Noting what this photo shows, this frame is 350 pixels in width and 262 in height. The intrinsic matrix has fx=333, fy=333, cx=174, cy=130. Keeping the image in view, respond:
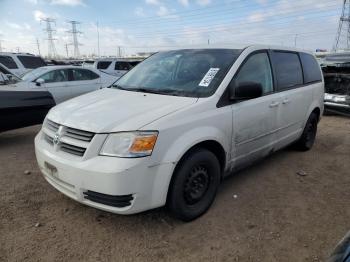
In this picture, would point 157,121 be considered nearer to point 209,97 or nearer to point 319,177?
point 209,97

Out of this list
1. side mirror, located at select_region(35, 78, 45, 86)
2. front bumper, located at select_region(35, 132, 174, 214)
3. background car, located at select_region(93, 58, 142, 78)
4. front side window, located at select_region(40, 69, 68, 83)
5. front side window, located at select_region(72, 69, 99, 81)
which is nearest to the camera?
front bumper, located at select_region(35, 132, 174, 214)

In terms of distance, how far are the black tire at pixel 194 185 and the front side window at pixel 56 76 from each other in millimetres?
6627

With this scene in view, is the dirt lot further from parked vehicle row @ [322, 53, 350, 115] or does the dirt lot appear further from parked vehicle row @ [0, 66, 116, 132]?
parked vehicle row @ [322, 53, 350, 115]

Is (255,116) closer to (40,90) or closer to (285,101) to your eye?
(285,101)

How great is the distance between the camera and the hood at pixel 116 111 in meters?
2.91

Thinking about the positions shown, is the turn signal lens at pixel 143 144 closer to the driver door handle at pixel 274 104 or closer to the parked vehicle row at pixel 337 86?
the driver door handle at pixel 274 104

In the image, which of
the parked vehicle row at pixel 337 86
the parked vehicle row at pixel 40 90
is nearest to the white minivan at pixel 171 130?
the parked vehicle row at pixel 40 90

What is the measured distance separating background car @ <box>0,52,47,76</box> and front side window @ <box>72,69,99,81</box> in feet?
13.7

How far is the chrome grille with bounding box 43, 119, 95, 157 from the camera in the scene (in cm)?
292

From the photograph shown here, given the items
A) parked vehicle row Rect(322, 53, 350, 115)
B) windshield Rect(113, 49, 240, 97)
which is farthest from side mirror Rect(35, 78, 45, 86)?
parked vehicle row Rect(322, 53, 350, 115)

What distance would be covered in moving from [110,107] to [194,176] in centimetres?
107

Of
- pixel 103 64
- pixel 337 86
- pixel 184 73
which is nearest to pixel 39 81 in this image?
pixel 184 73

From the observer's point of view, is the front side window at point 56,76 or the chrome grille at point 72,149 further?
the front side window at point 56,76

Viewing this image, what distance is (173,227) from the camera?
3.28 metres
